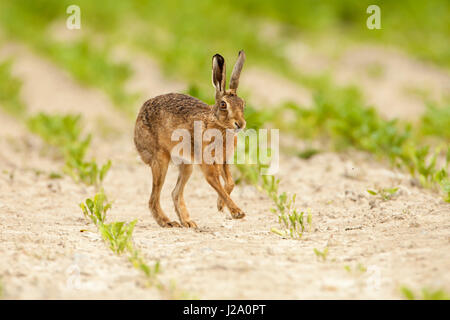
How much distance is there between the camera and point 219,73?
504 cm

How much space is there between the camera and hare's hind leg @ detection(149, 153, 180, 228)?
17.8 feet

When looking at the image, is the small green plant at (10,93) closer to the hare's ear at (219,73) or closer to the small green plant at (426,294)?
the hare's ear at (219,73)

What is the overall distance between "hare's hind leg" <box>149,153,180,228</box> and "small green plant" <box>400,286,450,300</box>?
8.13 feet

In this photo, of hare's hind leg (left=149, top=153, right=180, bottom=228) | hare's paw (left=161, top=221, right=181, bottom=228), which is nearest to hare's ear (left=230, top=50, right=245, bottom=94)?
hare's hind leg (left=149, top=153, right=180, bottom=228)

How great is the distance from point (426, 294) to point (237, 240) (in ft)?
5.27

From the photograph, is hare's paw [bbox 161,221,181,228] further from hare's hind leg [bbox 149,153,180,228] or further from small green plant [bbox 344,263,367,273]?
small green plant [bbox 344,263,367,273]

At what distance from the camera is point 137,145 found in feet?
18.7

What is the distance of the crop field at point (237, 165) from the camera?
148 inches

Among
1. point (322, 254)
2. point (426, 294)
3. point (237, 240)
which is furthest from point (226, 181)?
point (426, 294)

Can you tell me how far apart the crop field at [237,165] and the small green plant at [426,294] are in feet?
0.04

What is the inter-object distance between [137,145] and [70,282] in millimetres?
2198
